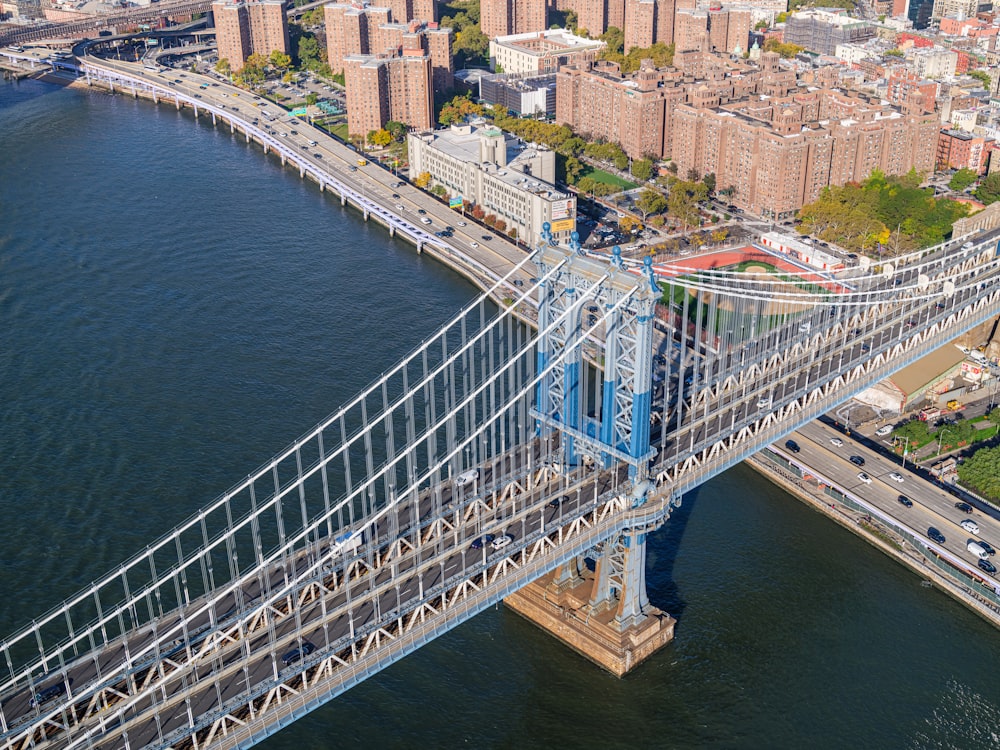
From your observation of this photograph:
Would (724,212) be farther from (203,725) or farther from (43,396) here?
(203,725)

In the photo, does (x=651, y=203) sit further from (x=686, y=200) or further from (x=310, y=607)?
(x=310, y=607)

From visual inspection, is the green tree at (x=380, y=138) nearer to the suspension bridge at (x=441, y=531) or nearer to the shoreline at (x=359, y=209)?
the shoreline at (x=359, y=209)

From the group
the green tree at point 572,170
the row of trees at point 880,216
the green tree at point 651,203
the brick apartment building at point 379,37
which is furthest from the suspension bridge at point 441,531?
the brick apartment building at point 379,37

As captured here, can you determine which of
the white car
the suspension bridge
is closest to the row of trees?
the suspension bridge

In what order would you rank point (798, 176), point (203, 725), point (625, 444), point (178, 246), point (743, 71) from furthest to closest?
point (743, 71), point (798, 176), point (178, 246), point (625, 444), point (203, 725)

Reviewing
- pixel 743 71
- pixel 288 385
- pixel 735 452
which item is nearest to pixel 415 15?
pixel 743 71

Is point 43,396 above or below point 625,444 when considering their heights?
Answer: below
